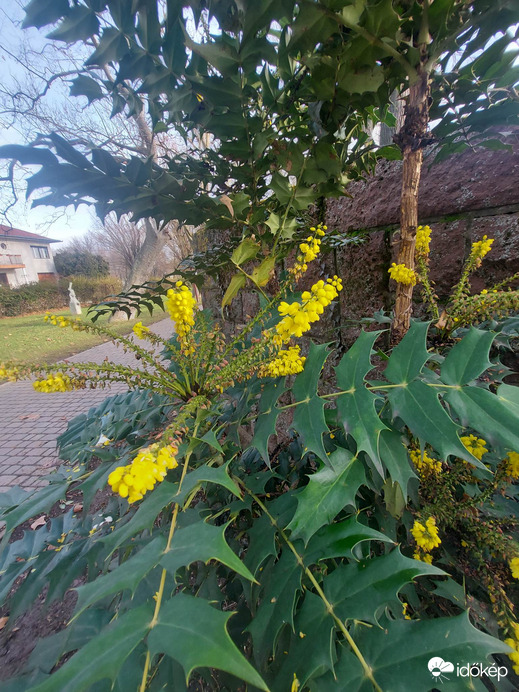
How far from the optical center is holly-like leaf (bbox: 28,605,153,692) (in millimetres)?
343

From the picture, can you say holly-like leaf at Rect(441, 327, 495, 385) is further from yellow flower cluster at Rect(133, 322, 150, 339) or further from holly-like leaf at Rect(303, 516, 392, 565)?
yellow flower cluster at Rect(133, 322, 150, 339)

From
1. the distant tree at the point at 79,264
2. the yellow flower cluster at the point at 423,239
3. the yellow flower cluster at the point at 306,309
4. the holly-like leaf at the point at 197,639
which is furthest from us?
the distant tree at the point at 79,264

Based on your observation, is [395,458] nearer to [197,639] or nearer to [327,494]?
[327,494]

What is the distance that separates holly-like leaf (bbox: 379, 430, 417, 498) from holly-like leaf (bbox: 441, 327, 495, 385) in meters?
0.16

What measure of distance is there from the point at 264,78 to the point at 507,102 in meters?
0.59

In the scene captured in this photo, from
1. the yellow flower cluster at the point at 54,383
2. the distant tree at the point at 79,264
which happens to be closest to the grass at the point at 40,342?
the yellow flower cluster at the point at 54,383

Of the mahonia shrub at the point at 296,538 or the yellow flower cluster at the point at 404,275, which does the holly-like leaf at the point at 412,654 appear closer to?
the mahonia shrub at the point at 296,538

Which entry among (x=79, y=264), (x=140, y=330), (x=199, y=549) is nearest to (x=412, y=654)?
(x=199, y=549)

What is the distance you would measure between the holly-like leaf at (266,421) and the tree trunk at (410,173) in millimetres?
424

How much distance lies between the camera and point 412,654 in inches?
16.9

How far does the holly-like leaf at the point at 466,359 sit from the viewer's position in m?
0.56

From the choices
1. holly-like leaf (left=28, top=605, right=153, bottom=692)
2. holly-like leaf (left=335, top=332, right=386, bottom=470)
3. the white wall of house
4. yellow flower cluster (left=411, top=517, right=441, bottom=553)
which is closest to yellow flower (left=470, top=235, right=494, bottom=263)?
holly-like leaf (left=335, top=332, right=386, bottom=470)

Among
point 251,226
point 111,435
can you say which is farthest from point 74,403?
point 251,226

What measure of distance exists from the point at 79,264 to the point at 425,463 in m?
25.5
